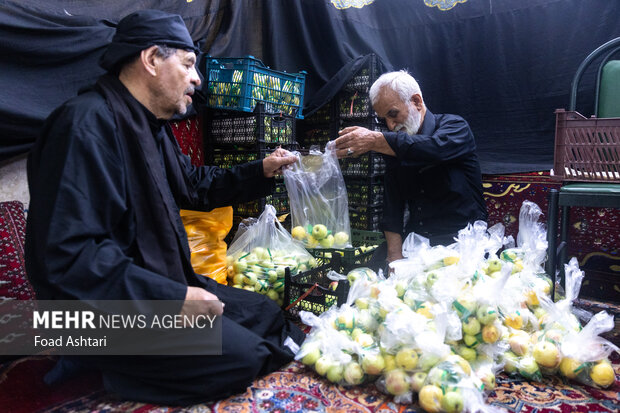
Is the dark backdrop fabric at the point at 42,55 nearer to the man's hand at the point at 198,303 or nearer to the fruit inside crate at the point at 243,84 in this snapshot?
the fruit inside crate at the point at 243,84

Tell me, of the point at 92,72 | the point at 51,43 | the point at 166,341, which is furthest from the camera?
the point at 92,72

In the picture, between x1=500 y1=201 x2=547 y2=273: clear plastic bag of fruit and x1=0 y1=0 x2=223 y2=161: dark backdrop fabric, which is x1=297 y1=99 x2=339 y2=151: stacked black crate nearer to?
x1=0 y1=0 x2=223 y2=161: dark backdrop fabric

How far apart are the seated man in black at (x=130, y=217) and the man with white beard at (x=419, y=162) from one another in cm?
99

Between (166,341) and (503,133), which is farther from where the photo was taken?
(503,133)

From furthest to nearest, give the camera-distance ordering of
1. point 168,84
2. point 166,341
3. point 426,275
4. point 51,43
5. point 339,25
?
point 339,25, point 51,43, point 426,275, point 168,84, point 166,341

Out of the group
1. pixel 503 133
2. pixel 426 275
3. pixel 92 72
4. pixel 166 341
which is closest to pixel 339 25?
pixel 503 133

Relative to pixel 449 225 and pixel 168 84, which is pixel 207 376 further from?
pixel 449 225

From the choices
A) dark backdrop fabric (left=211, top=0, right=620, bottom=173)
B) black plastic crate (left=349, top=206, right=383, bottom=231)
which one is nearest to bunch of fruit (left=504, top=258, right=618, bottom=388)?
dark backdrop fabric (left=211, top=0, right=620, bottom=173)

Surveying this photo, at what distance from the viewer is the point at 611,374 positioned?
151 cm

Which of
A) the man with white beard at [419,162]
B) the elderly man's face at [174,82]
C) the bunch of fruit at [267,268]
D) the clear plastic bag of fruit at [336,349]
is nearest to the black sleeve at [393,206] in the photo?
the man with white beard at [419,162]

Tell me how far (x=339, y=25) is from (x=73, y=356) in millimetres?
3247

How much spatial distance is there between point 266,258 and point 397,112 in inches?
41.5

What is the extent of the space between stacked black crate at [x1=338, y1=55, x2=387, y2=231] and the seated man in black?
1.99m

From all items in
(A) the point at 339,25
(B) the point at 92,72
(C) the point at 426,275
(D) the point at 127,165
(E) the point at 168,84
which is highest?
(A) the point at 339,25
